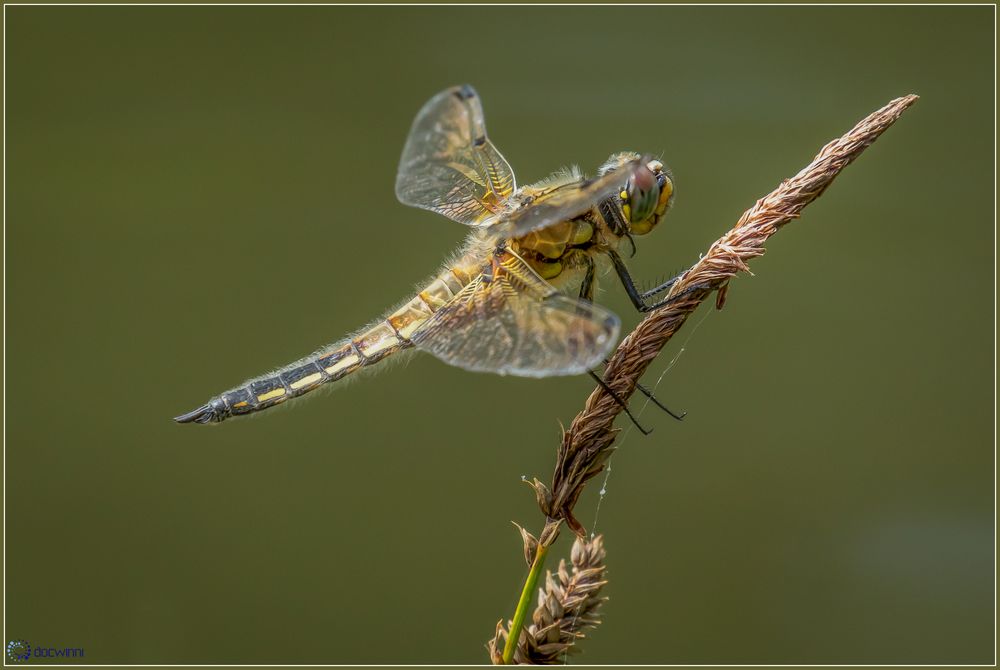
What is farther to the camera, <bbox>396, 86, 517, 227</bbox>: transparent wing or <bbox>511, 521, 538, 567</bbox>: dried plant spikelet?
<bbox>396, 86, 517, 227</bbox>: transparent wing

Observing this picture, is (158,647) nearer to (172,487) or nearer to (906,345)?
(172,487)

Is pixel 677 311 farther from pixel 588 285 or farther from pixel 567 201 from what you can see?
pixel 588 285

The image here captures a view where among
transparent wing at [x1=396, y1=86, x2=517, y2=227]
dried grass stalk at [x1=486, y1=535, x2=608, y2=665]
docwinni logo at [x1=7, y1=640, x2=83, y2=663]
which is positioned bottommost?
docwinni logo at [x1=7, y1=640, x2=83, y2=663]

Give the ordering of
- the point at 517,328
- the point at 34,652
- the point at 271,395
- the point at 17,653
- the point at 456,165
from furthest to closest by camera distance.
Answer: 1. the point at 34,652
2. the point at 17,653
3. the point at 456,165
4. the point at 271,395
5. the point at 517,328

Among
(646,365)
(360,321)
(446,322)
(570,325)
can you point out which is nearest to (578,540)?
(646,365)

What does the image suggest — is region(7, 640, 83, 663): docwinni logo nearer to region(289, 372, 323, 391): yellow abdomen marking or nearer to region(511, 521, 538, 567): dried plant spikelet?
region(289, 372, 323, 391): yellow abdomen marking

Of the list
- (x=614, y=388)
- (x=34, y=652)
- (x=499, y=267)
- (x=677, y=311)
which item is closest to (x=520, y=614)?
(x=614, y=388)

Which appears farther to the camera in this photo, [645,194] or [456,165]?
[456,165]

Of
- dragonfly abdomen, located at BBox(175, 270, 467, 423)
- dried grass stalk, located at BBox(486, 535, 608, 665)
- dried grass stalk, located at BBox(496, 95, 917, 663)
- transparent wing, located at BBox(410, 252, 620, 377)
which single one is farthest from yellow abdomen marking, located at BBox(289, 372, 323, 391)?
dried grass stalk, located at BBox(486, 535, 608, 665)
